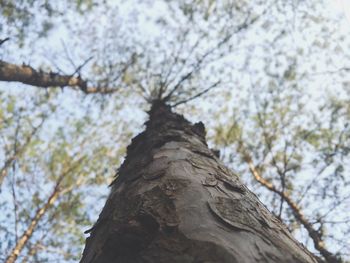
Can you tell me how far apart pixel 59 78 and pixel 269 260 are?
566 centimetres

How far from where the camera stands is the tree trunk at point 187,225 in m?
0.94

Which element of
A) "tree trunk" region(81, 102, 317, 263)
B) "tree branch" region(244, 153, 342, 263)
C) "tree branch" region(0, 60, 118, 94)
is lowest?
"tree trunk" region(81, 102, 317, 263)

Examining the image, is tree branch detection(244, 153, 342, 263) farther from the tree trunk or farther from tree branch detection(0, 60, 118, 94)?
the tree trunk

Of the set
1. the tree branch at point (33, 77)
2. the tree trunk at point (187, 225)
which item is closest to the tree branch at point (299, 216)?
the tree branch at point (33, 77)

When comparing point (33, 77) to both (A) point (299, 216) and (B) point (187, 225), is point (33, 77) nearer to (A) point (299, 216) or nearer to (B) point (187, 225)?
(A) point (299, 216)

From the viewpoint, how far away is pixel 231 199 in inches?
49.9

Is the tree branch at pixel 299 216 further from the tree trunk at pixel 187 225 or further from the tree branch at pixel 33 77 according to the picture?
the tree trunk at pixel 187 225

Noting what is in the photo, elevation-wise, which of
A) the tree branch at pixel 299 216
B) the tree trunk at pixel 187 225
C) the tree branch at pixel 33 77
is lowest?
the tree trunk at pixel 187 225

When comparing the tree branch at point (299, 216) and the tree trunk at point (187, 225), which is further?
the tree branch at point (299, 216)

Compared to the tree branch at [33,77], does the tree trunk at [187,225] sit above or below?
below

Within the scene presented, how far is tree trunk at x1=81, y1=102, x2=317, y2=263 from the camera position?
0.94 m

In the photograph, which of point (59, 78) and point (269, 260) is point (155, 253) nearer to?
point (269, 260)

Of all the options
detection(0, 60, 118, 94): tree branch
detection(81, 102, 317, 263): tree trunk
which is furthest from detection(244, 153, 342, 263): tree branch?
detection(81, 102, 317, 263): tree trunk

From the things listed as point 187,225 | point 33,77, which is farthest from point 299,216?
point 187,225
